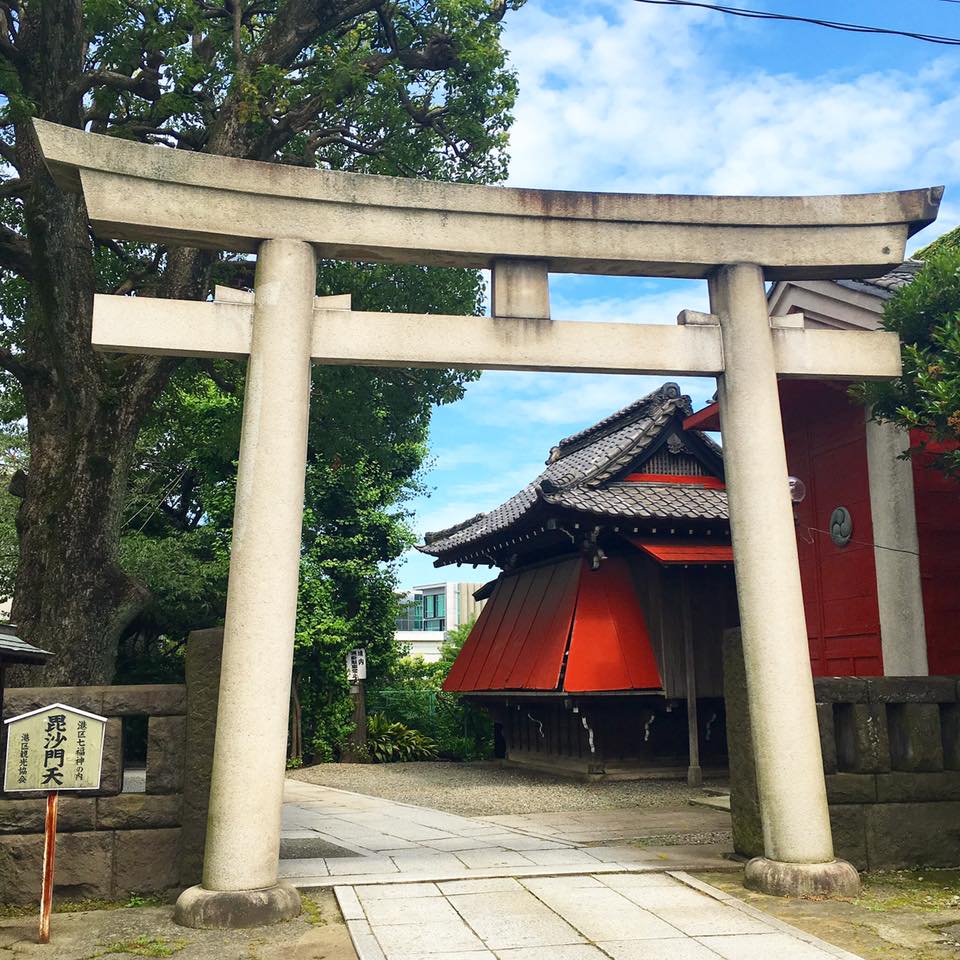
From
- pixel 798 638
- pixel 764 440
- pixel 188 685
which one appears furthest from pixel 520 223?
pixel 188 685

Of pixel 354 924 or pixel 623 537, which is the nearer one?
pixel 354 924

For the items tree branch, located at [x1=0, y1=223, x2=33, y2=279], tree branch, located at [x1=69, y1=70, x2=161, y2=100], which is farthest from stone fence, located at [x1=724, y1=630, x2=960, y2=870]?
tree branch, located at [x1=69, y1=70, x2=161, y2=100]

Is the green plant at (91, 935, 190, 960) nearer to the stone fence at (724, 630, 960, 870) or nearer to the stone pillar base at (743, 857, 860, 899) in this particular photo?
the stone pillar base at (743, 857, 860, 899)

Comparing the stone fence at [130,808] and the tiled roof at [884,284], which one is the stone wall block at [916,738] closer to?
the tiled roof at [884,284]

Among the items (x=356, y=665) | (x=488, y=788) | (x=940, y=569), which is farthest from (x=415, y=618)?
(x=940, y=569)

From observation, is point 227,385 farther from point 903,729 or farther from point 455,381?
point 903,729

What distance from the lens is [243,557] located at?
251 inches

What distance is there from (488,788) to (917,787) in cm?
886

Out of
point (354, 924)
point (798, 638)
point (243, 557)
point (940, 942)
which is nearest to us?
point (940, 942)

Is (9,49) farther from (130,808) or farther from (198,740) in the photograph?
(130,808)

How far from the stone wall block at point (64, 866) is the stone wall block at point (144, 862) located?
6 cm

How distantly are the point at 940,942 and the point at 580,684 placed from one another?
9.53 meters

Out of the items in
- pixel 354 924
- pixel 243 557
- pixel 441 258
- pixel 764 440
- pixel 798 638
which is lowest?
pixel 354 924

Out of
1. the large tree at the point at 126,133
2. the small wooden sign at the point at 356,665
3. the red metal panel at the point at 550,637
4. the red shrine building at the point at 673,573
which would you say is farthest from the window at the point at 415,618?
the large tree at the point at 126,133
